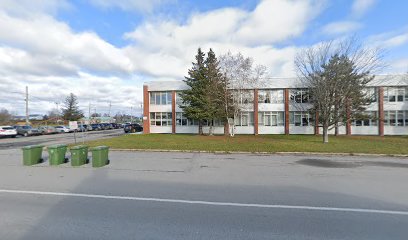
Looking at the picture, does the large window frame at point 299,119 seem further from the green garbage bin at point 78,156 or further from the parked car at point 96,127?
the parked car at point 96,127

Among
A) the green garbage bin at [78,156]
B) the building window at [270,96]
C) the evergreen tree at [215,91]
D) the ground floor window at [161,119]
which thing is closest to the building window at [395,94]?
the building window at [270,96]

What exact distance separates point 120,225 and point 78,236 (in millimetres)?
660

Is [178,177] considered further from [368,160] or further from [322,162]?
[368,160]

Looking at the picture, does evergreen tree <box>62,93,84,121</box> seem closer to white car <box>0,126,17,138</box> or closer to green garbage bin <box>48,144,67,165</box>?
white car <box>0,126,17,138</box>

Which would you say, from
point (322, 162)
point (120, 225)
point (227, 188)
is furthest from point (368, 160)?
point (120, 225)

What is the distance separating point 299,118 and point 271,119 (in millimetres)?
3439

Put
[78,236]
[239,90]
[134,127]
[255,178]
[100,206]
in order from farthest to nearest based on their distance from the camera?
[134,127], [239,90], [255,178], [100,206], [78,236]

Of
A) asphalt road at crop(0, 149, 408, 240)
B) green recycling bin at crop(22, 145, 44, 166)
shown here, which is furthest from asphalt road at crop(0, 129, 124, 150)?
asphalt road at crop(0, 149, 408, 240)

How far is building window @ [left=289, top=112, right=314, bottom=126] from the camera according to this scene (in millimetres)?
31797

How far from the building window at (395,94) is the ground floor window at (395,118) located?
156 cm

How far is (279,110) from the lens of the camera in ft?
106

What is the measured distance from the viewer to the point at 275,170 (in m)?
9.31

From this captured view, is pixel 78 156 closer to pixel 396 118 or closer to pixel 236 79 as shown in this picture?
pixel 236 79

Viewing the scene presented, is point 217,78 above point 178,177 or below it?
above
